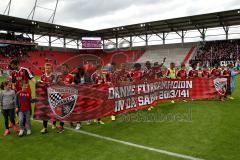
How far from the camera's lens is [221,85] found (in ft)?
45.6

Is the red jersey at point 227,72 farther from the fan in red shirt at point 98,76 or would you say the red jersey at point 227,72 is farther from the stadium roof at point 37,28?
the stadium roof at point 37,28

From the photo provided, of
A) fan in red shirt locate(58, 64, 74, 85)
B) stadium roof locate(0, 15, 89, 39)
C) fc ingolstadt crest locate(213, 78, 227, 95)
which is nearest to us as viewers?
fan in red shirt locate(58, 64, 74, 85)

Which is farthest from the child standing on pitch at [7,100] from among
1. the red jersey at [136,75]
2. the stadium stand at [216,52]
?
the stadium stand at [216,52]

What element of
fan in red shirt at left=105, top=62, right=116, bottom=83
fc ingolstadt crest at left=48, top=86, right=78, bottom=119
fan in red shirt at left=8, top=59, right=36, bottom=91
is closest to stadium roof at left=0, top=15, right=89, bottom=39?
fan in red shirt at left=105, top=62, right=116, bottom=83

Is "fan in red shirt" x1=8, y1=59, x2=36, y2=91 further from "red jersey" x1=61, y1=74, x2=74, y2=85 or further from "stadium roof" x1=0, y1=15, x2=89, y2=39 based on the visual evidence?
"stadium roof" x1=0, y1=15, x2=89, y2=39

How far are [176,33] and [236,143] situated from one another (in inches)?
1708

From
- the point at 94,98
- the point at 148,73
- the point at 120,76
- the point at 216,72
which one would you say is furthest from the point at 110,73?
the point at 216,72

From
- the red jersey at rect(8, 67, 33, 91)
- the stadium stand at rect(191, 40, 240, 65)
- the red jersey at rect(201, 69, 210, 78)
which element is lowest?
the red jersey at rect(201, 69, 210, 78)

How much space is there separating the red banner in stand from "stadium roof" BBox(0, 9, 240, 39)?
29449 mm

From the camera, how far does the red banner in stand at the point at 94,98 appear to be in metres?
7.68

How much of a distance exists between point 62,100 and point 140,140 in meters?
2.50

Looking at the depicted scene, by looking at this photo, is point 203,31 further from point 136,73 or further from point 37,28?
point 136,73

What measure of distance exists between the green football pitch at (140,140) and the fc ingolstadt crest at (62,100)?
70cm

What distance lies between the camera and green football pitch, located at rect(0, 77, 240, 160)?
6.01 metres
